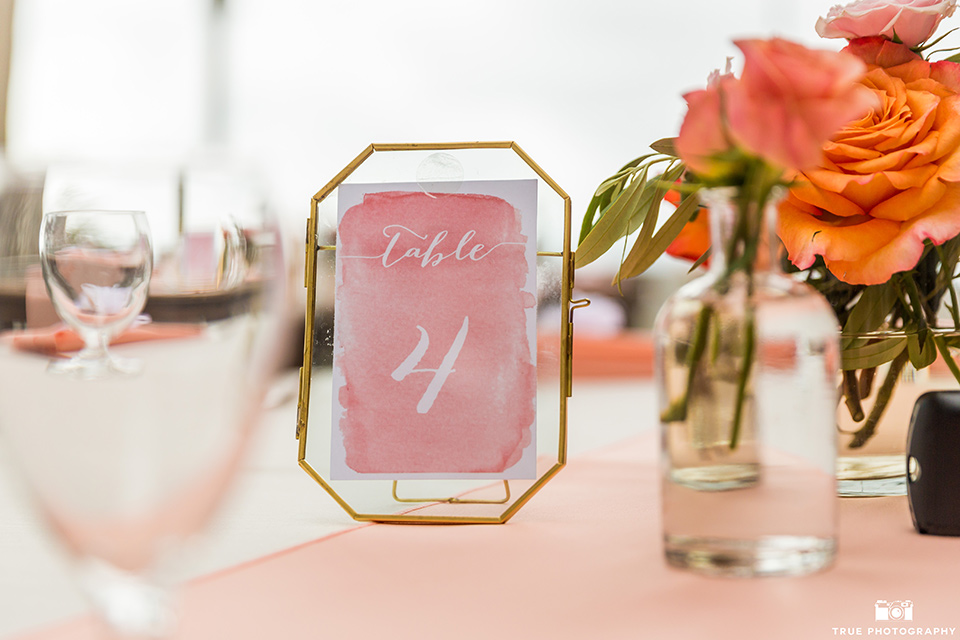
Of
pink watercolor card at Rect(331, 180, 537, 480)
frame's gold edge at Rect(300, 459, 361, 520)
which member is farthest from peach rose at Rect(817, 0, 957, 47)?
frame's gold edge at Rect(300, 459, 361, 520)

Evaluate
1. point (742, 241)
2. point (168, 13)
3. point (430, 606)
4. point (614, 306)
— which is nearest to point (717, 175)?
point (742, 241)

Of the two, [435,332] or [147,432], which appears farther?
[435,332]

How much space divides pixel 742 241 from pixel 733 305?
0.03 metres

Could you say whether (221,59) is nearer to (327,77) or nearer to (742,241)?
(327,77)

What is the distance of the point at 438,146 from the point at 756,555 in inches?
13.0

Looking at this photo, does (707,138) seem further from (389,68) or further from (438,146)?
(389,68)

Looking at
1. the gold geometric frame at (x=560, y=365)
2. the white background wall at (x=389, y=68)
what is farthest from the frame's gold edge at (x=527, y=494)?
the white background wall at (x=389, y=68)

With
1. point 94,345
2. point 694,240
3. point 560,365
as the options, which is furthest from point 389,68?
point 94,345

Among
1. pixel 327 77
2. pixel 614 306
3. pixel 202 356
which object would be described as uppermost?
pixel 327 77

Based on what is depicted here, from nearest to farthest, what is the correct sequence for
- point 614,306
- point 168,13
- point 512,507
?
point 512,507
point 168,13
point 614,306

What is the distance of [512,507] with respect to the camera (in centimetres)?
51

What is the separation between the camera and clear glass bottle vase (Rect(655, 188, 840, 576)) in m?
0.39

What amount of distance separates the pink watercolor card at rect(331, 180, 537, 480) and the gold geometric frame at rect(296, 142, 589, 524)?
0.5 inches

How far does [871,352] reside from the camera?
54cm
